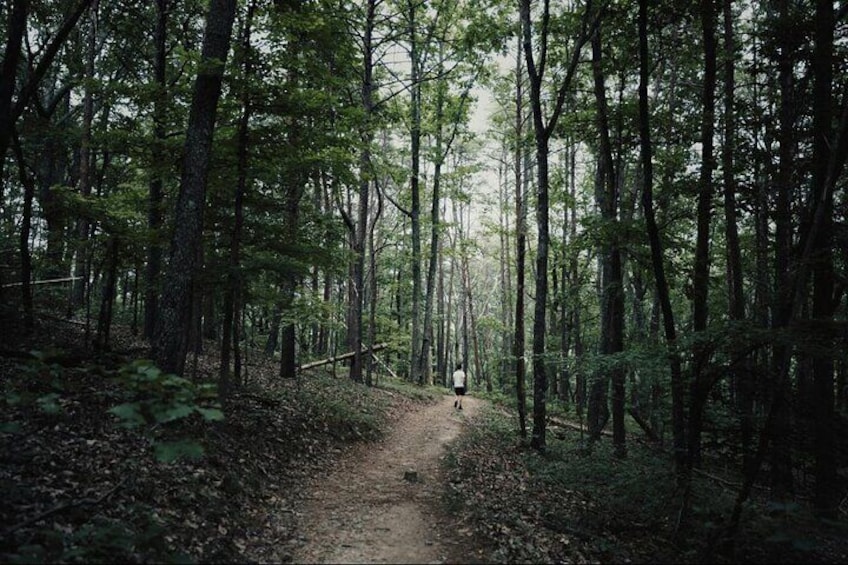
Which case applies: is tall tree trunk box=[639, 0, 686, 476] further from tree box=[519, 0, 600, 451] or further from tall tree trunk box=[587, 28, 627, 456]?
tree box=[519, 0, 600, 451]

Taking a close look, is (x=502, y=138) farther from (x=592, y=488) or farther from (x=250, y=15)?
(x=592, y=488)

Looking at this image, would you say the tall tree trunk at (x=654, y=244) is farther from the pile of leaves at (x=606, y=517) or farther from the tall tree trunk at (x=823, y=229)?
the tall tree trunk at (x=823, y=229)

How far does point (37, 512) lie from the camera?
4.31 metres

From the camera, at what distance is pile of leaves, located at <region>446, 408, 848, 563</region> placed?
5.23 meters

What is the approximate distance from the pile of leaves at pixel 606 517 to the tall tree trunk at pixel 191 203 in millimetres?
5462

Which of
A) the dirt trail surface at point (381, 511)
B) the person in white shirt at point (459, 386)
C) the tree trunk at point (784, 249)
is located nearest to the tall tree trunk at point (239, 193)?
the dirt trail surface at point (381, 511)

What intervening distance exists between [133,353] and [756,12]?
839 inches

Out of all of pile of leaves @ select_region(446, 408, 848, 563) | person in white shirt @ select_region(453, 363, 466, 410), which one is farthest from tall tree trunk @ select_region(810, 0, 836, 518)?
person in white shirt @ select_region(453, 363, 466, 410)

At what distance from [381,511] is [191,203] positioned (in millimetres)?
6121

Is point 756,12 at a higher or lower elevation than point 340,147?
higher

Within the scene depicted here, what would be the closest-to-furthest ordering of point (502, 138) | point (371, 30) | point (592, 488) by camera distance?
point (592, 488) → point (371, 30) → point (502, 138)

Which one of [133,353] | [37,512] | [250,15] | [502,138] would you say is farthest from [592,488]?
[502,138]

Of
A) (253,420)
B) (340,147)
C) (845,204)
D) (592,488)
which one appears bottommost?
(592,488)

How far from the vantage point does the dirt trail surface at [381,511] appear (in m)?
5.46
